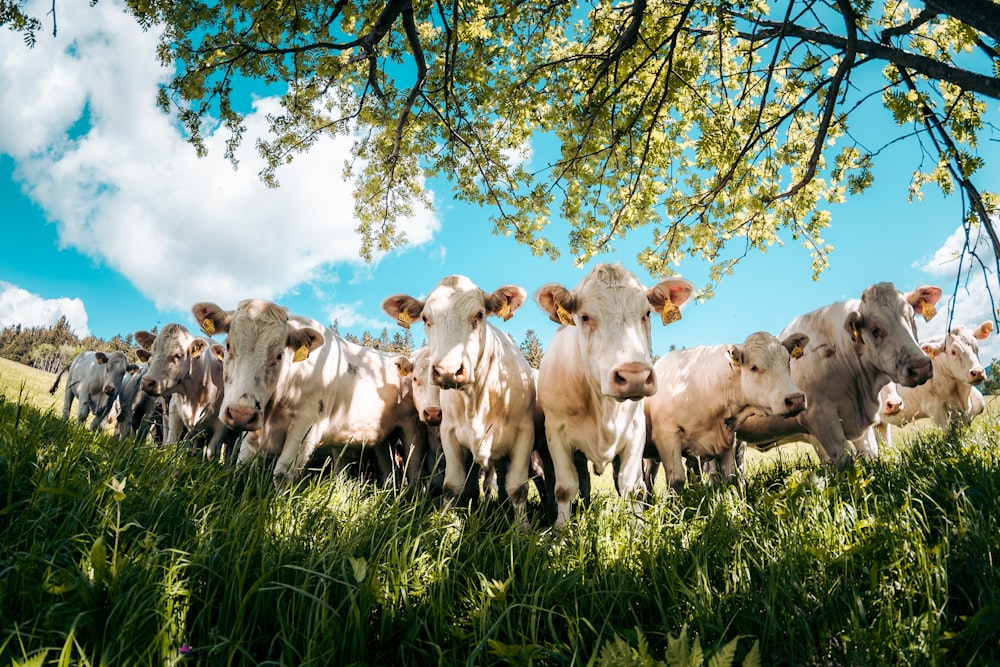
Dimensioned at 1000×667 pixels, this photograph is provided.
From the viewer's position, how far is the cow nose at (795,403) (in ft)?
16.7

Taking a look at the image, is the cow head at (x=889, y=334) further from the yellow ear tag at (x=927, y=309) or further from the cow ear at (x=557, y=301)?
the cow ear at (x=557, y=301)

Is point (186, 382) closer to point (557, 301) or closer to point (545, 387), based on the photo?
point (545, 387)

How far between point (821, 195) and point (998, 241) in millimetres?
5287

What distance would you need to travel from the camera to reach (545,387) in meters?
4.86

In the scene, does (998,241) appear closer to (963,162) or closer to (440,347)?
(963,162)

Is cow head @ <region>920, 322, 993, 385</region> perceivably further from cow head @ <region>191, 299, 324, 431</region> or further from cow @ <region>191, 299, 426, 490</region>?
cow head @ <region>191, 299, 324, 431</region>

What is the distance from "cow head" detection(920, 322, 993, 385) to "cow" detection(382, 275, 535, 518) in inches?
323

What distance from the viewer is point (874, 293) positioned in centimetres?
586

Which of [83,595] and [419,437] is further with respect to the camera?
[419,437]

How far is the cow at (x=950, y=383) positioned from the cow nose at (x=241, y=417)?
9.64 meters

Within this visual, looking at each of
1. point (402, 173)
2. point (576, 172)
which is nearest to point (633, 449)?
point (576, 172)

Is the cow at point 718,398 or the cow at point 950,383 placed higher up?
the cow at point 950,383

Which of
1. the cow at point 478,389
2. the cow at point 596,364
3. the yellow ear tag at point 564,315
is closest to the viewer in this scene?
the cow at point 596,364

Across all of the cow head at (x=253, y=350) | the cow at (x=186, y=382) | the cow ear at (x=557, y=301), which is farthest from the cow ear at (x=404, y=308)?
the cow at (x=186, y=382)
